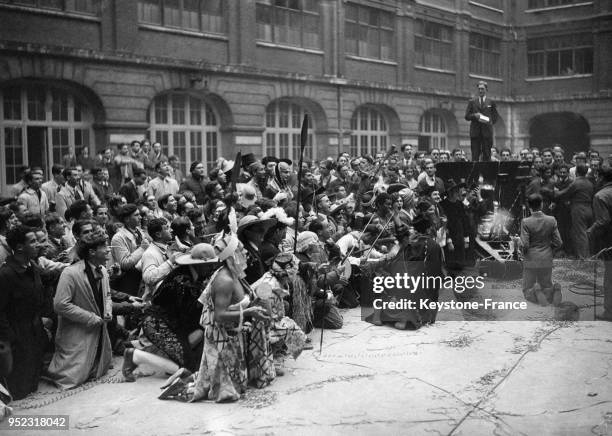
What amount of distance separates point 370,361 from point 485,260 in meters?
5.03

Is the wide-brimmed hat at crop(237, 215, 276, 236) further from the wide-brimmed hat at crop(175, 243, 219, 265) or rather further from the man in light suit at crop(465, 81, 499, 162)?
the man in light suit at crop(465, 81, 499, 162)

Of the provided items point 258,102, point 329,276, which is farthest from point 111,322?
point 258,102

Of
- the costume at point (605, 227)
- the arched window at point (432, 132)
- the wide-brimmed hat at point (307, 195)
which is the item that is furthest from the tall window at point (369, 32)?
the costume at point (605, 227)

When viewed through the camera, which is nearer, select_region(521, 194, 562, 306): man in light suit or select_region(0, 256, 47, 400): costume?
select_region(0, 256, 47, 400): costume

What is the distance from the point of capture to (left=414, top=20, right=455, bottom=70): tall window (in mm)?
25938

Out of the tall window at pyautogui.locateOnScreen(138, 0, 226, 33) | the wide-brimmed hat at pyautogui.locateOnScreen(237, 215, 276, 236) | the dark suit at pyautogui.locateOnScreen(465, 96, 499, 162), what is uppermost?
Result: the tall window at pyautogui.locateOnScreen(138, 0, 226, 33)

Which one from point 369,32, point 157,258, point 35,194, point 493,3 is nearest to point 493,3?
point 493,3

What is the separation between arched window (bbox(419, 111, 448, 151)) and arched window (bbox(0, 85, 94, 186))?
14.5 m

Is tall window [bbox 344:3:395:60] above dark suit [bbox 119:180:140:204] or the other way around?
above

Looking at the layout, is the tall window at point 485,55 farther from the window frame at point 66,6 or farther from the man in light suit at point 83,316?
the man in light suit at point 83,316

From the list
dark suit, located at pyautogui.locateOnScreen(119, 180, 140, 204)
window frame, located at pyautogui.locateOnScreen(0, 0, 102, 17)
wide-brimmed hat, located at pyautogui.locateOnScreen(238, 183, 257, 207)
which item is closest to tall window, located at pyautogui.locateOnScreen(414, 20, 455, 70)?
window frame, located at pyautogui.locateOnScreen(0, 0, 102, 17)

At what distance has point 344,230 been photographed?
10.2 m

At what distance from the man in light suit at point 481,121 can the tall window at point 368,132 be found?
27.7 ft

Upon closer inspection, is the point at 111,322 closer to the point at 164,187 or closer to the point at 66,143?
the point at 164,187
